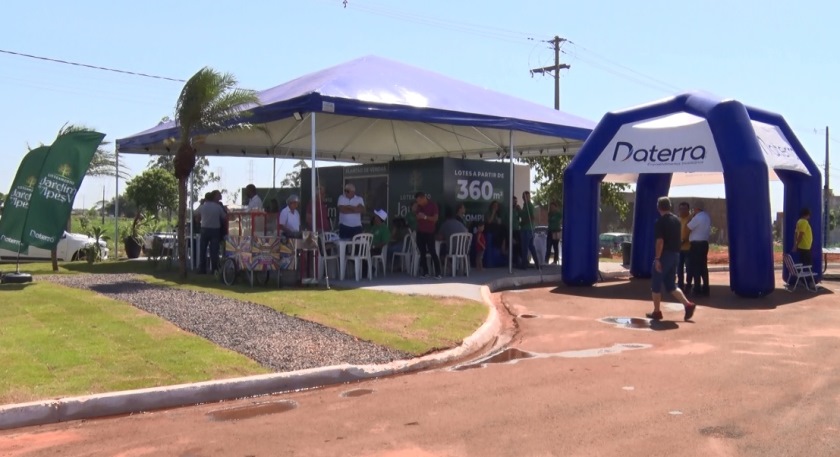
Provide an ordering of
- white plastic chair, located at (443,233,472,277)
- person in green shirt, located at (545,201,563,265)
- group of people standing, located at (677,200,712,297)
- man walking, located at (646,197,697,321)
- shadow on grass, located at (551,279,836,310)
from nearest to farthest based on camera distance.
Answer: man walking, located at (646,197,697,321) < shadow on grass, located at (551,279,836,310) < group of people standing, located at (677,200,712,297) < white plastic chair, located at (443,233,472,277) < person in green shirt, located at (545,201,563,265)

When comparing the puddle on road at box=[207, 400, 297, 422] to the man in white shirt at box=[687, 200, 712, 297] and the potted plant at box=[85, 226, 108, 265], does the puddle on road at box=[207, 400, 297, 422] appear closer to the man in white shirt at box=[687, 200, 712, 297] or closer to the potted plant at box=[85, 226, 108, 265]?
the man in white shirt at box=[687, 200, 712, 297]

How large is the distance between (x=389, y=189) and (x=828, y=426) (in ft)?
46.1

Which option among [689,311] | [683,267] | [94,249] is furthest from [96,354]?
[94,249]

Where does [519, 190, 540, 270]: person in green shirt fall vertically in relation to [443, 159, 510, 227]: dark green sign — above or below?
below

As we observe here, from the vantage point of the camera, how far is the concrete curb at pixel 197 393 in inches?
240

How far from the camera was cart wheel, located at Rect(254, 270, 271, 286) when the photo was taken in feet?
44.8

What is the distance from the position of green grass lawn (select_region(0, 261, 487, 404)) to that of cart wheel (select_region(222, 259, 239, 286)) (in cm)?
24

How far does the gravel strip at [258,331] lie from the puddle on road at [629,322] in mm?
3781

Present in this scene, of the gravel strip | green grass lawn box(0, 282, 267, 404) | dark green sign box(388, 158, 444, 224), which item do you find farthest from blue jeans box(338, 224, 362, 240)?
green grass lawn box(0, 282, 267, 404)

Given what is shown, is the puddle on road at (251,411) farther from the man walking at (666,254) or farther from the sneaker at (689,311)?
the sneaker at (689,311)

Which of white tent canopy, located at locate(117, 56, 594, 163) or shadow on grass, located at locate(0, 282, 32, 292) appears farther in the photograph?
white tent canopy, located at locate(117, 56, 594, 163)

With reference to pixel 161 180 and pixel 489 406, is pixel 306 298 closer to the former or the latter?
pixel 489 406

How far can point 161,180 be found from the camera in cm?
3516

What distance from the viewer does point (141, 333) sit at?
29.0 feet
